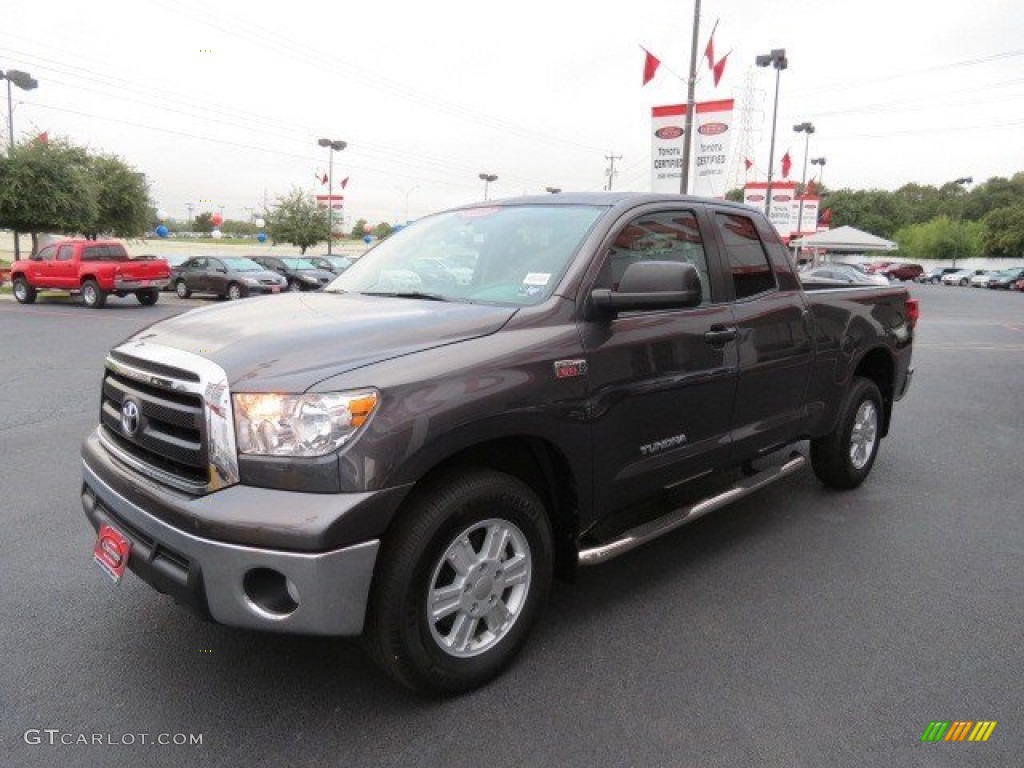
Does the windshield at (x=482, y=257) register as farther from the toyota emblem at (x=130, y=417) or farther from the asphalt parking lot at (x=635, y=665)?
the asphalt parking lot at (x=635, y=665)

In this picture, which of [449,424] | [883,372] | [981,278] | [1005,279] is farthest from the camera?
[981,278]

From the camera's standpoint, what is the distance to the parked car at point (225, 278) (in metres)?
23.7

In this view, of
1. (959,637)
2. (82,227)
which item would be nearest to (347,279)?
(959,637)

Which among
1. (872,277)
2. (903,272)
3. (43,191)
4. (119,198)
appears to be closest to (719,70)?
(872,277)

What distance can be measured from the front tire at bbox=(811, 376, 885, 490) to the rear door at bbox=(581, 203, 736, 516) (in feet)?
5.09

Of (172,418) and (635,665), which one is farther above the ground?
(172,418)

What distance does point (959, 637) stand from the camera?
3289 mm

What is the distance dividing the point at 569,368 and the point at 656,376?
546 mm

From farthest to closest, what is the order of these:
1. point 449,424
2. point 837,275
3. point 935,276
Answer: point 935,276 < point 837,275 < point 449,424

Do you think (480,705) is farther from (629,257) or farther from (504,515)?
(629,257)

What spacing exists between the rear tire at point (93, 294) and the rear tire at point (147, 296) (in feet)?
Answer: 3.05

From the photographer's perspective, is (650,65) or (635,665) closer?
(635,665)

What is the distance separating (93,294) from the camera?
67.7ft

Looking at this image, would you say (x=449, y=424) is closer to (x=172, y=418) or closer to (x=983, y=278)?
(x=172, y=418)
